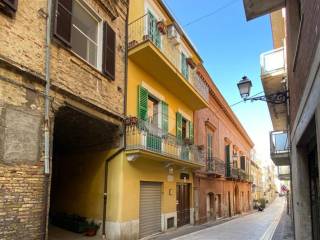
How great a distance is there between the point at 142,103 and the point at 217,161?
1092 cm

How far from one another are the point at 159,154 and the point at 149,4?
6.20m

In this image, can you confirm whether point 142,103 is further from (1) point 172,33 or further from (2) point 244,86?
(2) point 244,86

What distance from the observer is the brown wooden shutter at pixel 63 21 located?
9086mm

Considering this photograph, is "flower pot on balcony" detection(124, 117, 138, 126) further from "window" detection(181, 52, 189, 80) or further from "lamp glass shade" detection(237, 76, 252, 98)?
"window" detection(181, 52, 189, 80)

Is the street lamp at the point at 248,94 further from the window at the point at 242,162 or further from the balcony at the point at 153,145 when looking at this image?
the window at the point at 242,162

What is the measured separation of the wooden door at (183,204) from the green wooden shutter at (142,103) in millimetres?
4898

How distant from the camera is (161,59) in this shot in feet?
44.0

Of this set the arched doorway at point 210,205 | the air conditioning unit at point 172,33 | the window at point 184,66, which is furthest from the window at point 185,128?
the arched doorway at point 210,205

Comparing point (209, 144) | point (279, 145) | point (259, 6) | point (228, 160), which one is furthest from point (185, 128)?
point (228, 160)

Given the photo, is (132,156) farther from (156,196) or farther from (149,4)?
(149,4)

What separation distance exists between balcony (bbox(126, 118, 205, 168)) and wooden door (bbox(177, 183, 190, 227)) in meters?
1.43

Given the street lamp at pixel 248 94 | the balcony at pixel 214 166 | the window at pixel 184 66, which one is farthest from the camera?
the balcony at pixel 214 166

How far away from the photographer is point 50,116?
27.9 ft

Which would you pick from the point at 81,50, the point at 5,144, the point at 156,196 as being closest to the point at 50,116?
the point at 5,144
